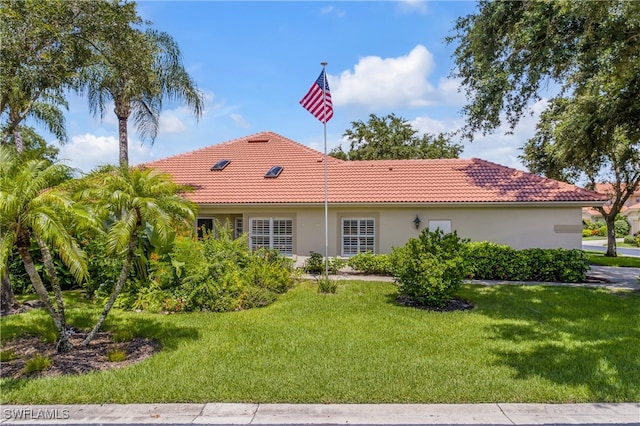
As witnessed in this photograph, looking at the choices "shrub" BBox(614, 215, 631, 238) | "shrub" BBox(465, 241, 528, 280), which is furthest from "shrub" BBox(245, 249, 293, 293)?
"shrub" BBox(614, 215, 631, 238)

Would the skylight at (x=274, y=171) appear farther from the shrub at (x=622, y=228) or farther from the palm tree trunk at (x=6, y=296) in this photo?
the shrub at (x=622, y=228)

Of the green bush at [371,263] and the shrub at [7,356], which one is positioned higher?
the green bush at [371,263]

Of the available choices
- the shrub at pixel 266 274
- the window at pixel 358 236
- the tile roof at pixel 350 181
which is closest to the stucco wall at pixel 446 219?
the window at pixel 358 236

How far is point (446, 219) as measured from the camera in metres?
15.5

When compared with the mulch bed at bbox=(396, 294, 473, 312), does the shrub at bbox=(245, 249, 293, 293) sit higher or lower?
higher

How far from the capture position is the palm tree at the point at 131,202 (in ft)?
19.2

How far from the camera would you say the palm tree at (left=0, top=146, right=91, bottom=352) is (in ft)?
17.1

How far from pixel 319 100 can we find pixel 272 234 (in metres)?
6.31

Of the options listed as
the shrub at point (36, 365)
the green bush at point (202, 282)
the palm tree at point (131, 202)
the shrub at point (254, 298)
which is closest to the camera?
the shrub at point (36, 365)

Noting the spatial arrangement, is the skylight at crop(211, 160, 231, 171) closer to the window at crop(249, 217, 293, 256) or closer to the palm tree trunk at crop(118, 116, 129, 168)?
the palm tree trunk at crop(118, 116, 129, 168)

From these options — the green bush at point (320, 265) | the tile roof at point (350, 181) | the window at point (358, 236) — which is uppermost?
the tile roof at point (350, 181)

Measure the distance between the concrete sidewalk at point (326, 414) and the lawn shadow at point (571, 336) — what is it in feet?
1.62

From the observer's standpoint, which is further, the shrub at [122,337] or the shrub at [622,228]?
the shrub at [622,228]

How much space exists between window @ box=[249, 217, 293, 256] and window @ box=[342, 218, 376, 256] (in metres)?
2.35
